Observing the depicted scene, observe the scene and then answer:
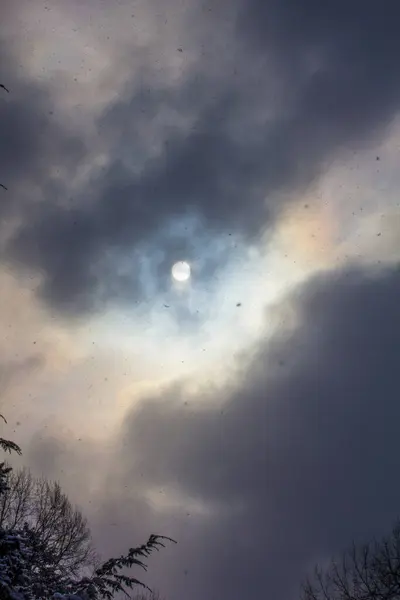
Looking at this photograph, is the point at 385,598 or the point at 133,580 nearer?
the point at 133,580

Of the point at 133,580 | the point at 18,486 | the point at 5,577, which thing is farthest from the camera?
the point at 18,486

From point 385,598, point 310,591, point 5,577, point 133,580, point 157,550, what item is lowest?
point 5,577

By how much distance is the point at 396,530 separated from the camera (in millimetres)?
36688

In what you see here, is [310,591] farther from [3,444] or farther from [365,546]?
[3,444]

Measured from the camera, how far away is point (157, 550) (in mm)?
7242

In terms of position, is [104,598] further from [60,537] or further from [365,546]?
[365,546]

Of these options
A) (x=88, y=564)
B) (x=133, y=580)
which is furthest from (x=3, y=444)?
(x=88, y=564)

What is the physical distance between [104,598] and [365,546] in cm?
3531

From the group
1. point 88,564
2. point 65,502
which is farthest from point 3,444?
point 65,502

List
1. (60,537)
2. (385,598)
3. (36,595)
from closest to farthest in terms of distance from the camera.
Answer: (36,595) < (385,598) < (60,537)

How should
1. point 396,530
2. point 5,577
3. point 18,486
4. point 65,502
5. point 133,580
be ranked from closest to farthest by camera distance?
point 5,577 → point 133,580 → point 18,486 → point 65,502 → point 396,530

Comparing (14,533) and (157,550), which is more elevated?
(157,550)

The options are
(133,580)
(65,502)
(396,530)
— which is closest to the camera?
(133,580)

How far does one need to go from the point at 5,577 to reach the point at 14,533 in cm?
52
